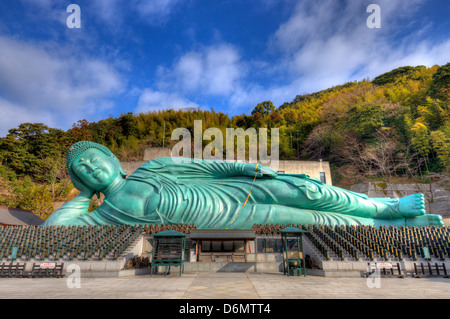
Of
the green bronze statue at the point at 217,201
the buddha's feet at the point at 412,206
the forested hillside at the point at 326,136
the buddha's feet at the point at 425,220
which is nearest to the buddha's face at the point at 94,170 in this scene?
the green bronze statue at the point at 217,201

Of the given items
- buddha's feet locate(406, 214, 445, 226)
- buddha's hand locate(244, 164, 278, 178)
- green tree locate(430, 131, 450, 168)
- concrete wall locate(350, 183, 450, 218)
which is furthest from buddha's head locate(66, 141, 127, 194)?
green tree locate(430, 131, 450, 168)

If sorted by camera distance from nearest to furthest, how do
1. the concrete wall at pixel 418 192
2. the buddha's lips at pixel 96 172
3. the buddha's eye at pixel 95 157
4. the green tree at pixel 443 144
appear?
the buddha's lips at pixel 96 172 → the buddha's eye at pixel 95 157 → the concrete wall at pixel 418 192 → the green tree at pixel 443 144

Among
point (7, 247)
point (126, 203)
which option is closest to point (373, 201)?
point (126, 203)

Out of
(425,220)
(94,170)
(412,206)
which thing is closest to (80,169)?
(94,170)

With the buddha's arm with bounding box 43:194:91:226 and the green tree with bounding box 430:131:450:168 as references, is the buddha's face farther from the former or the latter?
the green tree with bounding box 430:131:450:168

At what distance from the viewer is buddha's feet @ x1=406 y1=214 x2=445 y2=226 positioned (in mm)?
12593

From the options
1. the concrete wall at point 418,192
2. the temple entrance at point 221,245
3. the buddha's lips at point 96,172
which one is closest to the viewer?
the temple entrance at point 221,245

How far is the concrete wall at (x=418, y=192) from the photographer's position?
20.8m

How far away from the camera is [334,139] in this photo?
3047 centimetres

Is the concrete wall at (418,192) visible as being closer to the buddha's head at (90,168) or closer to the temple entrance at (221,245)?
the temple entrance at (221,245)

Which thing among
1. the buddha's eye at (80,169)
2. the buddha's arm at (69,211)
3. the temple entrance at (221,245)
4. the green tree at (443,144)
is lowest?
the temple entrance at (221,245)

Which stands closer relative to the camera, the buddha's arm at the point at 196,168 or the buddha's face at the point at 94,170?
the buddha's face at the point at 94,170

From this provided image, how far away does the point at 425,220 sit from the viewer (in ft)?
41.8
